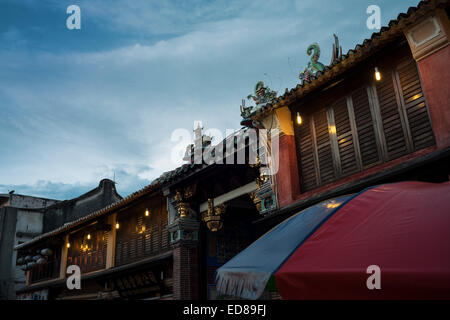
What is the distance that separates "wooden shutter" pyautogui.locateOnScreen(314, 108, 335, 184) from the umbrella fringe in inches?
165

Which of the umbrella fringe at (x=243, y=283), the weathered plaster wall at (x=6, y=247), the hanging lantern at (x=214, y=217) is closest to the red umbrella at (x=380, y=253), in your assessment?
the umbrella fringe at (x=243, y=283)

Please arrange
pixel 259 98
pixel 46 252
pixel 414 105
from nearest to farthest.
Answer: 1. pixel 414 105
2. pixel 259 98
3. pixel 46 252

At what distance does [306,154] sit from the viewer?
8883mm

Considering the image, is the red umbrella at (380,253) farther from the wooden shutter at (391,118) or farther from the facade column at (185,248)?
the facade column at (185,248)

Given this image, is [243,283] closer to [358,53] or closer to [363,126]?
[363,126]

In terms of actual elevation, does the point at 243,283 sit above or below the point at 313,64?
below

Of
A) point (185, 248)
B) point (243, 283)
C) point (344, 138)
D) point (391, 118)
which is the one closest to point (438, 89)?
point (391, 118)

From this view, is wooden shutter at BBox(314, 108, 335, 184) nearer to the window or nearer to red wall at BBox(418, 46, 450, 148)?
the window

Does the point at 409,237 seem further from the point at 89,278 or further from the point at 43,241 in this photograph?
the point at 43,241

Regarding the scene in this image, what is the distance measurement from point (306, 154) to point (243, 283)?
5106mm

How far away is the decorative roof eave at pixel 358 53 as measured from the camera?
6.50 m

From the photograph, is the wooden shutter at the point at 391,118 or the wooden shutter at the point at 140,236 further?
the wooden shutter at the point at 140,236

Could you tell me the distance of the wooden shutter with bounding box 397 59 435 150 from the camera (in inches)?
263

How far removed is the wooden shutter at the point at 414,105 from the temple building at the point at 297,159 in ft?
0.06
